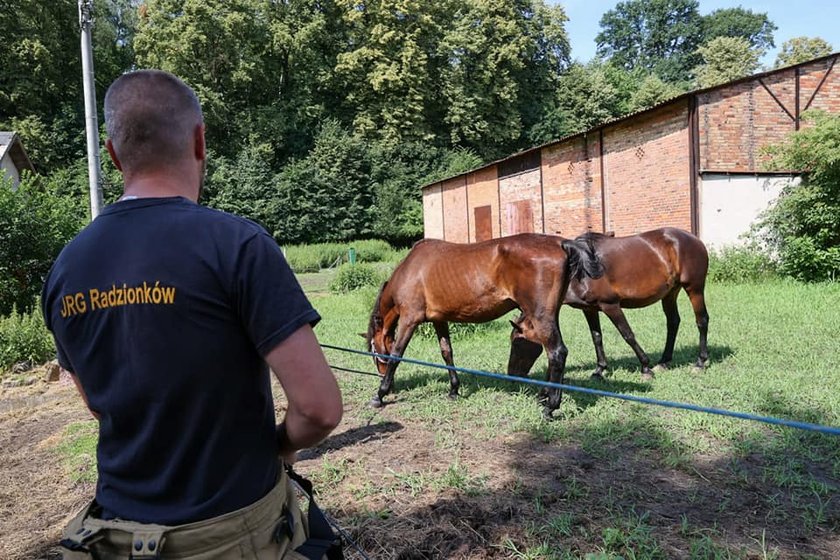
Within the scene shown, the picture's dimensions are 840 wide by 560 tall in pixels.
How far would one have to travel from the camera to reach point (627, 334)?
23.1 feet

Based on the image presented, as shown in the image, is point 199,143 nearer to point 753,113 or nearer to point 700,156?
point 700,156

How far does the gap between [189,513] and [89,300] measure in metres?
0.59

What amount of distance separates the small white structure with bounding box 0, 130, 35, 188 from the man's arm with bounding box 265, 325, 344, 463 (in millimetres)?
28614

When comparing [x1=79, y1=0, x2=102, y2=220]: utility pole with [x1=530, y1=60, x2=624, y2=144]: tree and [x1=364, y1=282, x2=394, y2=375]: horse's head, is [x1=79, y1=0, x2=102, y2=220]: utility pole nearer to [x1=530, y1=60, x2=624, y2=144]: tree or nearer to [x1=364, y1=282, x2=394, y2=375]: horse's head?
[x1=364, y1=282, x2=394, y2=375]: horse's head

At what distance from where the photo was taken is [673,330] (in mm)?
7453

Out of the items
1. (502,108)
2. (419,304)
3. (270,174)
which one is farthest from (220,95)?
(419,304)

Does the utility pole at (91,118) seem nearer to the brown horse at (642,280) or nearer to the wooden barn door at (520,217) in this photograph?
the brown horse at (642,280)

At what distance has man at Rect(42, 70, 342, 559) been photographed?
1.40 m

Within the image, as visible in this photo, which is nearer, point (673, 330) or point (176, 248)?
point (176, 248)

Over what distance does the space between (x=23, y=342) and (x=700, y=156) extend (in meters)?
16.4

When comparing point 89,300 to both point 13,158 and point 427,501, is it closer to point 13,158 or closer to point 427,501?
point 427,501

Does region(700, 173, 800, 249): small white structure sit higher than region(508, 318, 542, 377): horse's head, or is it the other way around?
region(700, 173, 800, 249): small white structure

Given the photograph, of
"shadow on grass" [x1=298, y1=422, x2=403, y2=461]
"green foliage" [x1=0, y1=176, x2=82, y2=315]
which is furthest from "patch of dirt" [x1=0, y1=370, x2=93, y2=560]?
"green foliage" [x1=0, y1=176, x2=82, y2=315]

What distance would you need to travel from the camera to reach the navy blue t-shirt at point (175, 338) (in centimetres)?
139
